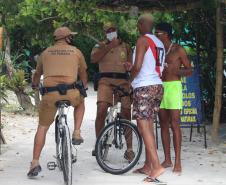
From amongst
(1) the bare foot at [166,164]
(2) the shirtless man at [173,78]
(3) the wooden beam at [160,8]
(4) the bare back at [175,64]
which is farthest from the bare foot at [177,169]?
(3) the wooden beam at [160,8]

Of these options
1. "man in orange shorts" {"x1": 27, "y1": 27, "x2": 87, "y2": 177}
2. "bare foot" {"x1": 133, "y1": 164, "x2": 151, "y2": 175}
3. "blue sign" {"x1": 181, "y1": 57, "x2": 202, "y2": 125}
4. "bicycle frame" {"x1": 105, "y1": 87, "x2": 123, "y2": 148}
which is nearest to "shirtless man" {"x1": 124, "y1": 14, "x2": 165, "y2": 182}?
"bare foot" {"x1": 133, "y1": 164, "x2": 151, "y2": 175}

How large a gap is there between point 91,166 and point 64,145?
1217 millimetres

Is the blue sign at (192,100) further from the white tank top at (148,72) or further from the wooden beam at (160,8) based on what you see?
the white tank top at (148,72)

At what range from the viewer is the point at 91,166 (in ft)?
25.1

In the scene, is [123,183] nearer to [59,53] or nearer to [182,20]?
[59,53]

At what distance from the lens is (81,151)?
28.8 feet

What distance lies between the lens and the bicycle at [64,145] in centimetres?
641

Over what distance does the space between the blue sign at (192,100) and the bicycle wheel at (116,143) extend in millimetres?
1629

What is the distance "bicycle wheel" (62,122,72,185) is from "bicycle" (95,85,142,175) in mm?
792

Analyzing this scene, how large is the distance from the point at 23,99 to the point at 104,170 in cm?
658

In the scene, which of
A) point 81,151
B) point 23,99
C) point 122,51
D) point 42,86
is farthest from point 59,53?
point 23,99

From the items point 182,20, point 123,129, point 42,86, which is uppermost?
point 182,20

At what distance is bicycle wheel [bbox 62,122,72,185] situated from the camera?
21.0 feet

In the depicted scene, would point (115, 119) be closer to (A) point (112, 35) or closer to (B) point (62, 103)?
(B) point (62, 103)
